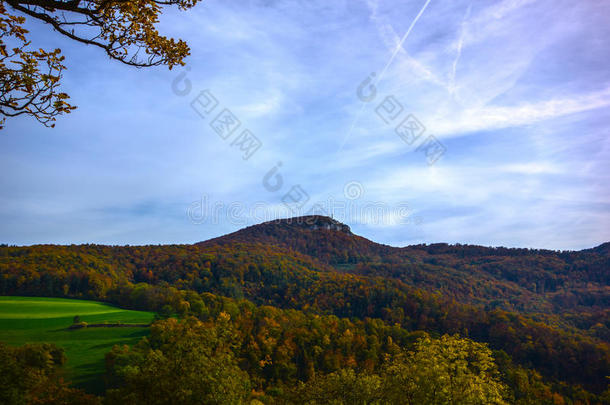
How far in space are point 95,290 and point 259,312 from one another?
186ft

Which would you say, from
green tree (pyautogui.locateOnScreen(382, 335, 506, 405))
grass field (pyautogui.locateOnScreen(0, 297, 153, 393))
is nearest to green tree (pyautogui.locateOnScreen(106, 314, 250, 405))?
green tree (pyautogui.locateOnScreen(382, 335, 506, 405))

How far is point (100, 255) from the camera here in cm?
16638

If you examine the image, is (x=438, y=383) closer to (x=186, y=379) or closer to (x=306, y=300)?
(x=186, y=379)

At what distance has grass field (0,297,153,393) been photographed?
5975cm

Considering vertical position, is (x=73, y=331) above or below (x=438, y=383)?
below

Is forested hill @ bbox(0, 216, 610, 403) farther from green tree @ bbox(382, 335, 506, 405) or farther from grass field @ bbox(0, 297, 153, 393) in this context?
green tree @ bbox(382, 335, 506, 405)

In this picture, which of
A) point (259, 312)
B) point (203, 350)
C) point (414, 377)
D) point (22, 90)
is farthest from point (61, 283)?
point (22, 90)

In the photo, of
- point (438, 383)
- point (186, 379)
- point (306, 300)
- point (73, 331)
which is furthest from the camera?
point (306, 300)

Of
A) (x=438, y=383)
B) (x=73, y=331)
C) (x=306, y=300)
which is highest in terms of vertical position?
(x=306, y=300)

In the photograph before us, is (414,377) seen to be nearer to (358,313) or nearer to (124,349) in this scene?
(124,349)

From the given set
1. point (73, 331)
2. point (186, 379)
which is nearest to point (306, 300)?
point (73, 331)

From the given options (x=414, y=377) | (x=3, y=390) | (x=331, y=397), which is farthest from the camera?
(x=3, y=390)

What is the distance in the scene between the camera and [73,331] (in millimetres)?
76688

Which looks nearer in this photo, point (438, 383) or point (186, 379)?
point (186, 379)
